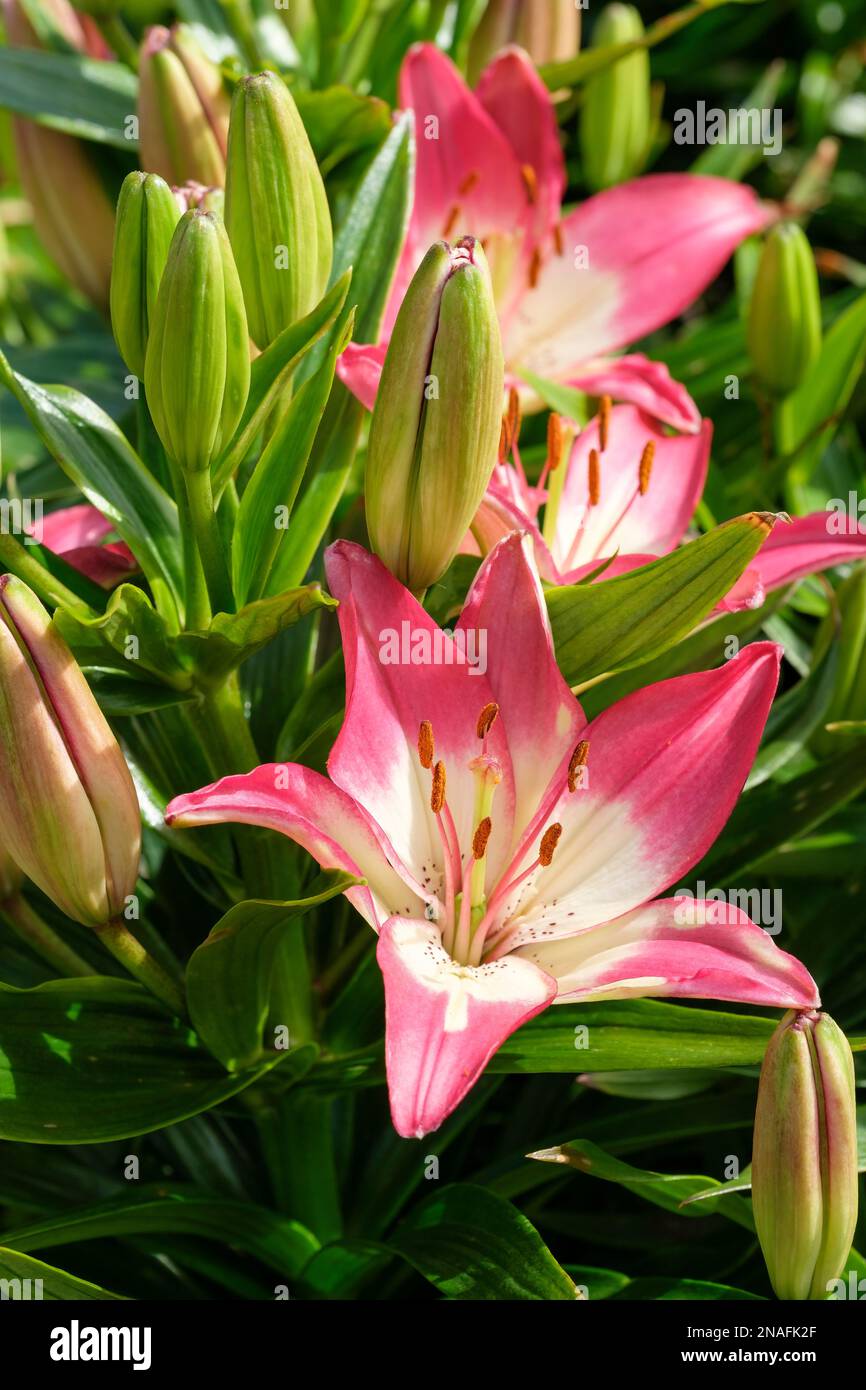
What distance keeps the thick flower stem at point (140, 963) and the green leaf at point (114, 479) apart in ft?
0.43

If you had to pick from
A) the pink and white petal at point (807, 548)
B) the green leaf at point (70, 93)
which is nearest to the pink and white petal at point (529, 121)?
the green leaf at point (70, 93)

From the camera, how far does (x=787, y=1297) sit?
556mm

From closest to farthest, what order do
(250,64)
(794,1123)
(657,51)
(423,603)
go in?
(794,1123) < (423,603) < (250,64) < (657,51)

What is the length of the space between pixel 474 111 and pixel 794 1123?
0.58 meters

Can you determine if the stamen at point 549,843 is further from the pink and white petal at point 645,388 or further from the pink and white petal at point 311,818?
the pink and white petal at point 645,388

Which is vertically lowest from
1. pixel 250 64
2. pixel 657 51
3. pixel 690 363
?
pixel 690 363

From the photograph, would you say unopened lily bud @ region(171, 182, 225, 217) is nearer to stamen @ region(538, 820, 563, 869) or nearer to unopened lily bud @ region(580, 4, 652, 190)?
stamen @ region(538, 820, 563, 869)

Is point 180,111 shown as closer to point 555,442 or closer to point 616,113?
point 555,442

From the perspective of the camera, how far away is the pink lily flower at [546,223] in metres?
0.83

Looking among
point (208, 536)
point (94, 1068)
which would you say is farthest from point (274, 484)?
point (94, 1068)

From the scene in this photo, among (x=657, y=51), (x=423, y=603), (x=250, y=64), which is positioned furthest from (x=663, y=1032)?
(x=657, y=51)

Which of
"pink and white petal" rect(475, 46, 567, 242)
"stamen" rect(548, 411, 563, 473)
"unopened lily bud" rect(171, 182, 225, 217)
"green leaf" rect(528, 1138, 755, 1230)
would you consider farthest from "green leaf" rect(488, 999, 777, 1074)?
"pink and white petal" rect(475, 46, 567, 242)

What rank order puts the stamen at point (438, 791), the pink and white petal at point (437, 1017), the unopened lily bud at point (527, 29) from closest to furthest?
the pink and white petal at point (437, 1017) < the stamen at point (438, 791) < the unopened lily bud at point (527, 29)
